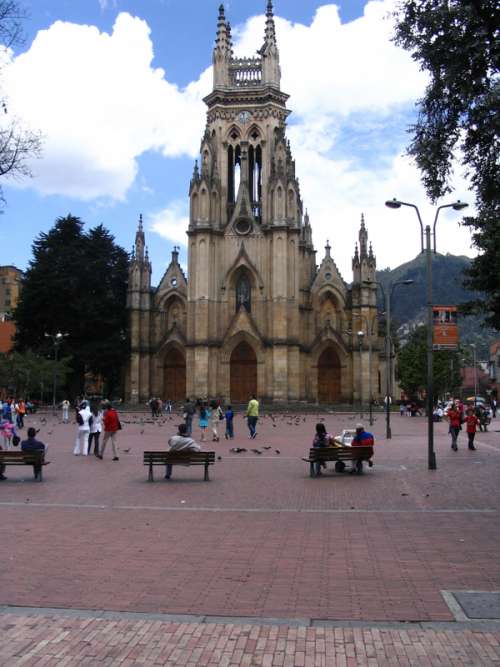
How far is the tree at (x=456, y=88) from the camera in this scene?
36.0 ft

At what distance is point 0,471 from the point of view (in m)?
15.8

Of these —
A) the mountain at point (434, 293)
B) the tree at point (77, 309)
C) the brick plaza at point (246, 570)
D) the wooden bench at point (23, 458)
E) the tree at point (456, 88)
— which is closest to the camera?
the brick plaza at point (246, 570)

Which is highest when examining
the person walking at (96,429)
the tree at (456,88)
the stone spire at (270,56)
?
the stone spire at (270,56)

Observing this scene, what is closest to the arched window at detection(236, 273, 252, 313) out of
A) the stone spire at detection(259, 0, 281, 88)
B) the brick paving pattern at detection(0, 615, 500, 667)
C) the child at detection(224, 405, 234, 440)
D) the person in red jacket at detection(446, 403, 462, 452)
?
the stone spire at detection(259, 0, 281, 88)

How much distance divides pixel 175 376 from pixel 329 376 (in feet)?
46.0

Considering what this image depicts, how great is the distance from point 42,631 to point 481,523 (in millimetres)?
7114

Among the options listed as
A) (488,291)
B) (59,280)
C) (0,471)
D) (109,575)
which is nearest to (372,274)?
(59,280)

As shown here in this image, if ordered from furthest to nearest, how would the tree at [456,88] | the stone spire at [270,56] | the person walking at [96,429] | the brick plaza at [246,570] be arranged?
the stone spire at [270,56] → the person walking at [96,429] → the tree at [456,88] → the brick plaza at [246,570]

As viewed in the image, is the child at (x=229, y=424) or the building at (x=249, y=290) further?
the building at (x=249, y=290)

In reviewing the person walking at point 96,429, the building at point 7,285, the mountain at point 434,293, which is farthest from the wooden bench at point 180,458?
the mountain at point 434,293

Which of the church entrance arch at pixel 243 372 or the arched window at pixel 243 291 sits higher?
the arched window at pixel 243 291

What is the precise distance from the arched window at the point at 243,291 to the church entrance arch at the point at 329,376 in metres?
8.25

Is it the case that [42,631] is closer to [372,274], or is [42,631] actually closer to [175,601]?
[175,601]

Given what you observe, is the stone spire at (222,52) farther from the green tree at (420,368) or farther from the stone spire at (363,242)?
the green tree at (420,368)
